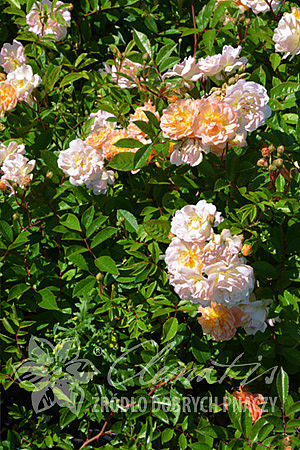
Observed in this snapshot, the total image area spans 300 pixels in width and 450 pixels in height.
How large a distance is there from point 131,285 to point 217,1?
1.27 metres

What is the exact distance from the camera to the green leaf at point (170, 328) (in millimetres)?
1558

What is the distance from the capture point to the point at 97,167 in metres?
1.68

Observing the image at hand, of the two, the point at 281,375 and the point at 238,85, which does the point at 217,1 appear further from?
the point at 281,375

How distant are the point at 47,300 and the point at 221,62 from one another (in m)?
0.97

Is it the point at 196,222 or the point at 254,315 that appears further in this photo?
the point at 254,315

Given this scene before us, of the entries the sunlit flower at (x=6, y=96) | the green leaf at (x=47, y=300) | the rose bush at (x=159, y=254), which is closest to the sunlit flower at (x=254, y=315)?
the rose bush at (x=159, y=254)

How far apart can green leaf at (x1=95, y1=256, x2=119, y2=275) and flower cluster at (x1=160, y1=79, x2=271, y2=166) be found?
1.32 feet

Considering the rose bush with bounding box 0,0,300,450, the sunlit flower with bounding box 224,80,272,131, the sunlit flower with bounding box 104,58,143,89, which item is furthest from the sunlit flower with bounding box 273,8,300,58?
the sunlit flower with bounding box 104,58,143,89

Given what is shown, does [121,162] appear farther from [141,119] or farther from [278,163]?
[278,163]

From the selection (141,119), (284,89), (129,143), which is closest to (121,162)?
(129,143)

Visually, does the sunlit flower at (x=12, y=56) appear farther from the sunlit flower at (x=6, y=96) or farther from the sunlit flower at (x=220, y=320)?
the sunlit flower at (x=220, y=320)

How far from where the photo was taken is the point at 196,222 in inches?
54.5

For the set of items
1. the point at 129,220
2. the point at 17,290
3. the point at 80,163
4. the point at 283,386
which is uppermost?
the point at 80,163

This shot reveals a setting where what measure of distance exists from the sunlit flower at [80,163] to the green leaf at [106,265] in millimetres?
265
